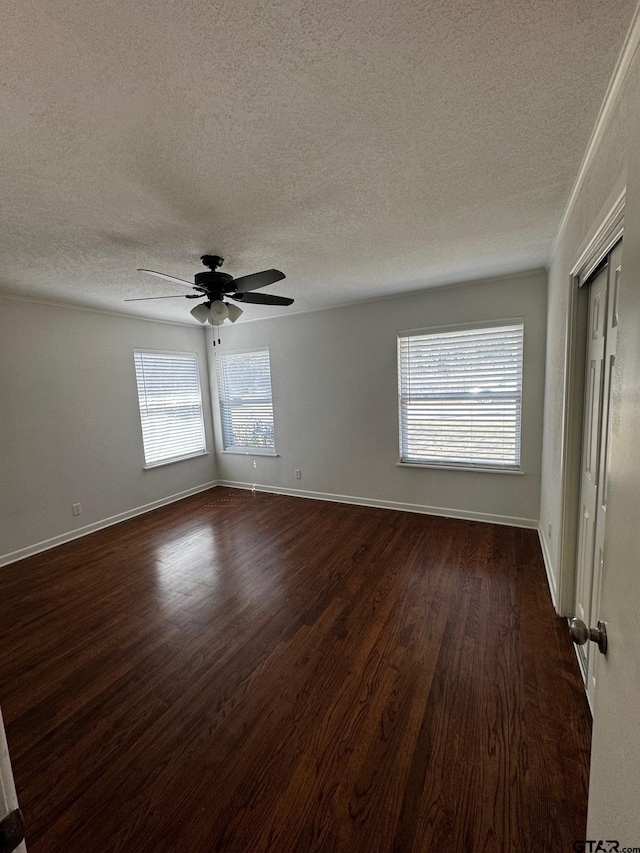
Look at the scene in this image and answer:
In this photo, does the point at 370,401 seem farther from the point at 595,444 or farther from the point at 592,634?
the point at 592,634

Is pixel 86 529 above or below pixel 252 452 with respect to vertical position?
below

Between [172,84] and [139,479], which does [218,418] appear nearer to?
[139,479]

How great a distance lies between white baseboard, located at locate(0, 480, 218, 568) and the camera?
10.9ft

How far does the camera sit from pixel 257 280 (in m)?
2.30

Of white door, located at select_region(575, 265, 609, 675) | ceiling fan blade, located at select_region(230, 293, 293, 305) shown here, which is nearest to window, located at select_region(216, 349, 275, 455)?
ceiling fan blade, located at select_region(230, 293, 293, 305)

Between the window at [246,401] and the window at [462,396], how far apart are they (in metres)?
1.96

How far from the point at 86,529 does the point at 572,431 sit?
4616mm

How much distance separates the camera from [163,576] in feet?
9.73

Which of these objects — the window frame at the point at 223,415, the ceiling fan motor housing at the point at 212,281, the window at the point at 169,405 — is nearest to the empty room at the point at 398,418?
the ceiling fan motor housing at the point at 212,281

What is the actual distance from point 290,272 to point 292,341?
1.58 meters

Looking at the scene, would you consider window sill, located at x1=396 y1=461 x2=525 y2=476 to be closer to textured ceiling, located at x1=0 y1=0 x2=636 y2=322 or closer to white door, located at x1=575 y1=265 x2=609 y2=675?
white door, located at x1=575 y1=265 x2=609 y2=675

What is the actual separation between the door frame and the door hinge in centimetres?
246

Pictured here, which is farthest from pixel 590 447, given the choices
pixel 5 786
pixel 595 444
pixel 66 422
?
pixel 66 422

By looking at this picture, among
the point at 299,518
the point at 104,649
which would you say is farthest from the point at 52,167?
the point at 299,518
